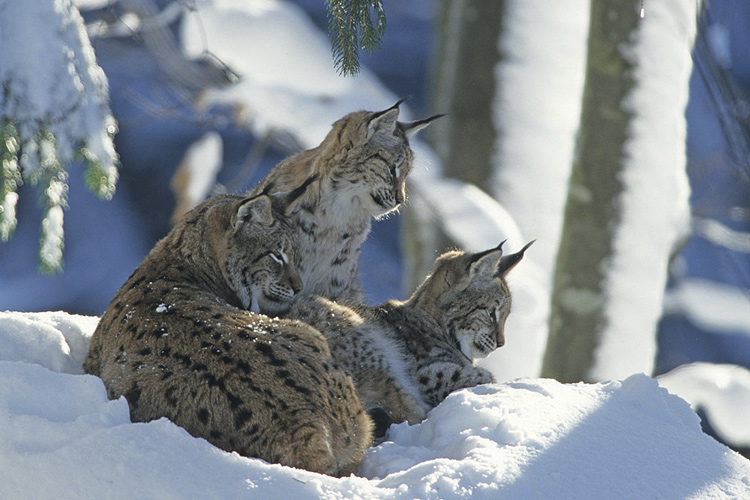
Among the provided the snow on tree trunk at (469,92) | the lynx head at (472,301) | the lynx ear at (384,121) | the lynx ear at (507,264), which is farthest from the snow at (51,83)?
the snow on tree trunk at (469,92)

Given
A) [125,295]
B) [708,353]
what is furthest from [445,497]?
[708,353]

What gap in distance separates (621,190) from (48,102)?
493cm

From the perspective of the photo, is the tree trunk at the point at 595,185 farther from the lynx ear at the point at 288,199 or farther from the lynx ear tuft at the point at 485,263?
the lynx ear at the point at 288,199

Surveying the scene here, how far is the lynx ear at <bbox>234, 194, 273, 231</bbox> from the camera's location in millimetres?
3916

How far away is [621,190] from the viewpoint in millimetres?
7434

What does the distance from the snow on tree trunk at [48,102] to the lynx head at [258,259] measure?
0.97 metres

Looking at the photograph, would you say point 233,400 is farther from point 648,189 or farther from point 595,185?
point 648,189

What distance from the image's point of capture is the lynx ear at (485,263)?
4.33 meters

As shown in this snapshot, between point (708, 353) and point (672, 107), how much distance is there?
20.4 ft

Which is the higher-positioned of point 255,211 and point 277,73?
point 277,73

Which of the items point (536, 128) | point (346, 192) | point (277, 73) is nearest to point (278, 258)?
point (346, 192)

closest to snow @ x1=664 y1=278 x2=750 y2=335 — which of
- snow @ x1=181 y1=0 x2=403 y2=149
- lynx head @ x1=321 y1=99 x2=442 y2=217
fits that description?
snow @ x1=181 y1=0 x2=403 y2=149

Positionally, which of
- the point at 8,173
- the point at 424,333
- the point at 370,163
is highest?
the point at 370,163

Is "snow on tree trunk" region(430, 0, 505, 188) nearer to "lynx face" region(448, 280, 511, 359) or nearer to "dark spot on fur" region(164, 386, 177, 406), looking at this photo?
"lynx face" region(448, 280, 511, 359)
